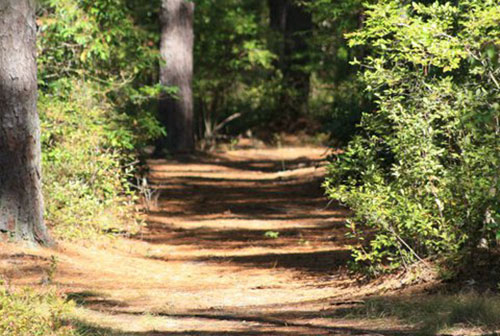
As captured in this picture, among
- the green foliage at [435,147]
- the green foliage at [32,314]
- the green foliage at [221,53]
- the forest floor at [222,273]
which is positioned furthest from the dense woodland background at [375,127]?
the green foliage at [221,53]

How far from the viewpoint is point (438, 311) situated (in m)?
7.48

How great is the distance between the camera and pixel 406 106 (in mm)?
9141

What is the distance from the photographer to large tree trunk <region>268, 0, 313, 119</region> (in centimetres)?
3125

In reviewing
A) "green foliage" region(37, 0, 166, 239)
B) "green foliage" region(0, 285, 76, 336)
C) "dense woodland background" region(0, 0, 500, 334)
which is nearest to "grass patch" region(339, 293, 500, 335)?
"dense woodland background" region(0, 0, 500, 334)

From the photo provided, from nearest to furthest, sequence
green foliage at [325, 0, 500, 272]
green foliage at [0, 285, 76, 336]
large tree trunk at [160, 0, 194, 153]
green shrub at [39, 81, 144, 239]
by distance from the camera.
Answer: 1. green foliage at [0, 285, 76, 336]
2. green foliage at [325, 0, 500, 272]
3. green shrub at [39, 81, 144, 239]
4. large tree trunk at [160, 0, 194, 153]

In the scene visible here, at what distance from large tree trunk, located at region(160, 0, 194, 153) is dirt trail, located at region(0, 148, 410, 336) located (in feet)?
16.1

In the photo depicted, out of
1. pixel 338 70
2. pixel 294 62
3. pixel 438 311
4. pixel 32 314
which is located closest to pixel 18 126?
pixel 32 314

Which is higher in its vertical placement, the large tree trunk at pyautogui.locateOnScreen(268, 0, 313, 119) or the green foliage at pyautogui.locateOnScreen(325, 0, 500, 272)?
the large tree trunk at pyautogui.locateOnScreen(268, 0, 313, 119)

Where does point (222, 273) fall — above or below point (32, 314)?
below

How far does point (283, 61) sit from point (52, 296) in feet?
83.0

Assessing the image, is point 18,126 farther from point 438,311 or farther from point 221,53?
point 221,53

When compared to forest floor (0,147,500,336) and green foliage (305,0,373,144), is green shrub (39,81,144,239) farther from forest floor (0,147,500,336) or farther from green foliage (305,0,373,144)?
green foliage (305,0,373,144)

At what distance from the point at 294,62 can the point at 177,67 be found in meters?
9.64

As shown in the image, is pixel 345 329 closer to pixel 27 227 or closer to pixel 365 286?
pixel 365 286
